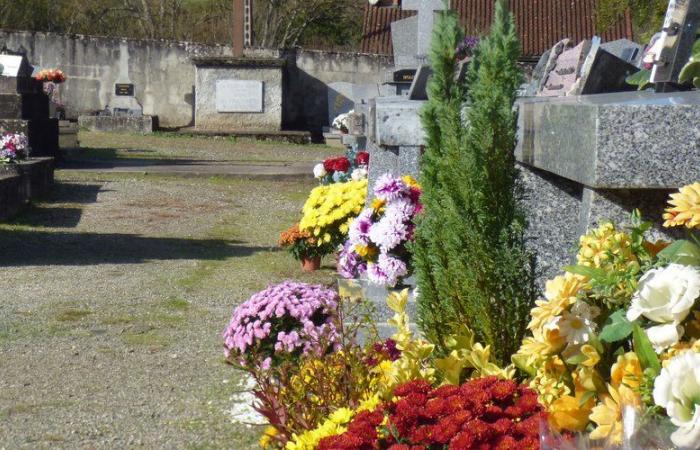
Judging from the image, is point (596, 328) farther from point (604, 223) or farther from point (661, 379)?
point (661, 379)

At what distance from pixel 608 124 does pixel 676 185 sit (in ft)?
0.78

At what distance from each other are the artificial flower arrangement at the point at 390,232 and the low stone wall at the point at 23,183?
7.00 m

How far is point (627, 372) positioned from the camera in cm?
227

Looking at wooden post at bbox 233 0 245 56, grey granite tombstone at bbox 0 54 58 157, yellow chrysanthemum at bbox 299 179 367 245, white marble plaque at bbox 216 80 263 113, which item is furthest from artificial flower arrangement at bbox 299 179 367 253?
wooden post at bbox 233 0 245 56

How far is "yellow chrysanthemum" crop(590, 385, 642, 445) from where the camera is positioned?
6.85 ft

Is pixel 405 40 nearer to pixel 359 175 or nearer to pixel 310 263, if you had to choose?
pixel 359 175

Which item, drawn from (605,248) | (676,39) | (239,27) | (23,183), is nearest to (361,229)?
(676,39)

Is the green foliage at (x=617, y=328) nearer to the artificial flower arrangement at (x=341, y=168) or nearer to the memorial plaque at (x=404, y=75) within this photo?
the artificial flower arrangement at (x=341, y=168)

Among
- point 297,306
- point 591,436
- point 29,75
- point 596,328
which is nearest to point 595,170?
point 596,328

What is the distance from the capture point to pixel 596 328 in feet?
8.16

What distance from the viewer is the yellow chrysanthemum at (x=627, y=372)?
2238 mm

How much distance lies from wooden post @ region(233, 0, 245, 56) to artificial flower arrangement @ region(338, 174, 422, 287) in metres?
24.3

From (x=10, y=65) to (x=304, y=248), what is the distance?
10.2m

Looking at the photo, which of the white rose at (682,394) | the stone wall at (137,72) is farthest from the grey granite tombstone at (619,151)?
the stone wall at (137,72)
